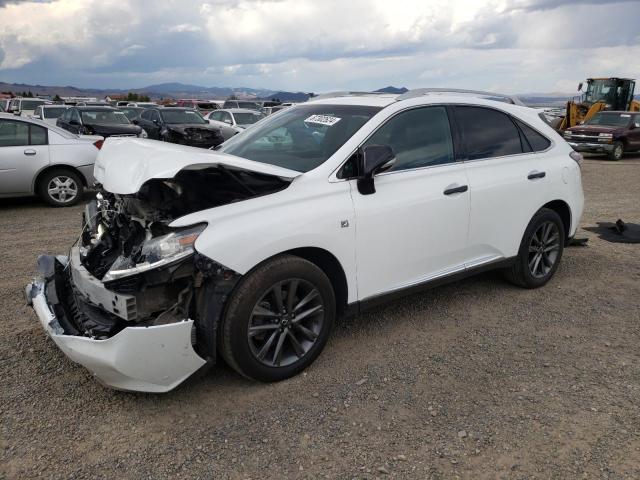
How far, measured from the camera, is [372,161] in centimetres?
341

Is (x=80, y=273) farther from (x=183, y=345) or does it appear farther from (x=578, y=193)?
(x=578, y=193)

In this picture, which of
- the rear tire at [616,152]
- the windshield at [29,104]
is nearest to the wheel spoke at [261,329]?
the rear tire at [616,152]

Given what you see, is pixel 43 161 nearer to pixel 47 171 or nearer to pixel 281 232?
pixel 47 171

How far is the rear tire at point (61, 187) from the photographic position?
28.3ft

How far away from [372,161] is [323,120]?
0.85 m

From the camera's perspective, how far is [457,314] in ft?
14.7

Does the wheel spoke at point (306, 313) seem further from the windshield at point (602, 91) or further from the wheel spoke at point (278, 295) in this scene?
the windshield at point (602, 91)

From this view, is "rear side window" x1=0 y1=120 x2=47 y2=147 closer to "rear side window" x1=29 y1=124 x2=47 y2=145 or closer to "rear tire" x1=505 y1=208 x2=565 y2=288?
"rear side window" x1=29 y1=124 x2=47 y2=145

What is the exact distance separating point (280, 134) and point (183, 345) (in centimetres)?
201

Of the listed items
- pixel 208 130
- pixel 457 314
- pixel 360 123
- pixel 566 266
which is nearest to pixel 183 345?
pixel 360 123

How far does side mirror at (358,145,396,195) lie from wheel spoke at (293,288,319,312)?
0.74 metres

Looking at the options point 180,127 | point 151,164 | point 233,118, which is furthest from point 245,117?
point 151,164

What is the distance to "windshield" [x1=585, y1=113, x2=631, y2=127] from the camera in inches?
711

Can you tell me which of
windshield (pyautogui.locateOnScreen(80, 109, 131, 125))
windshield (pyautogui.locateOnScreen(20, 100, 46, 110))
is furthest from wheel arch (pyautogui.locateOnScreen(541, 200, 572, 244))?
windshield (pyautogui.locateOnScreen(20, 100, 46, 110))
